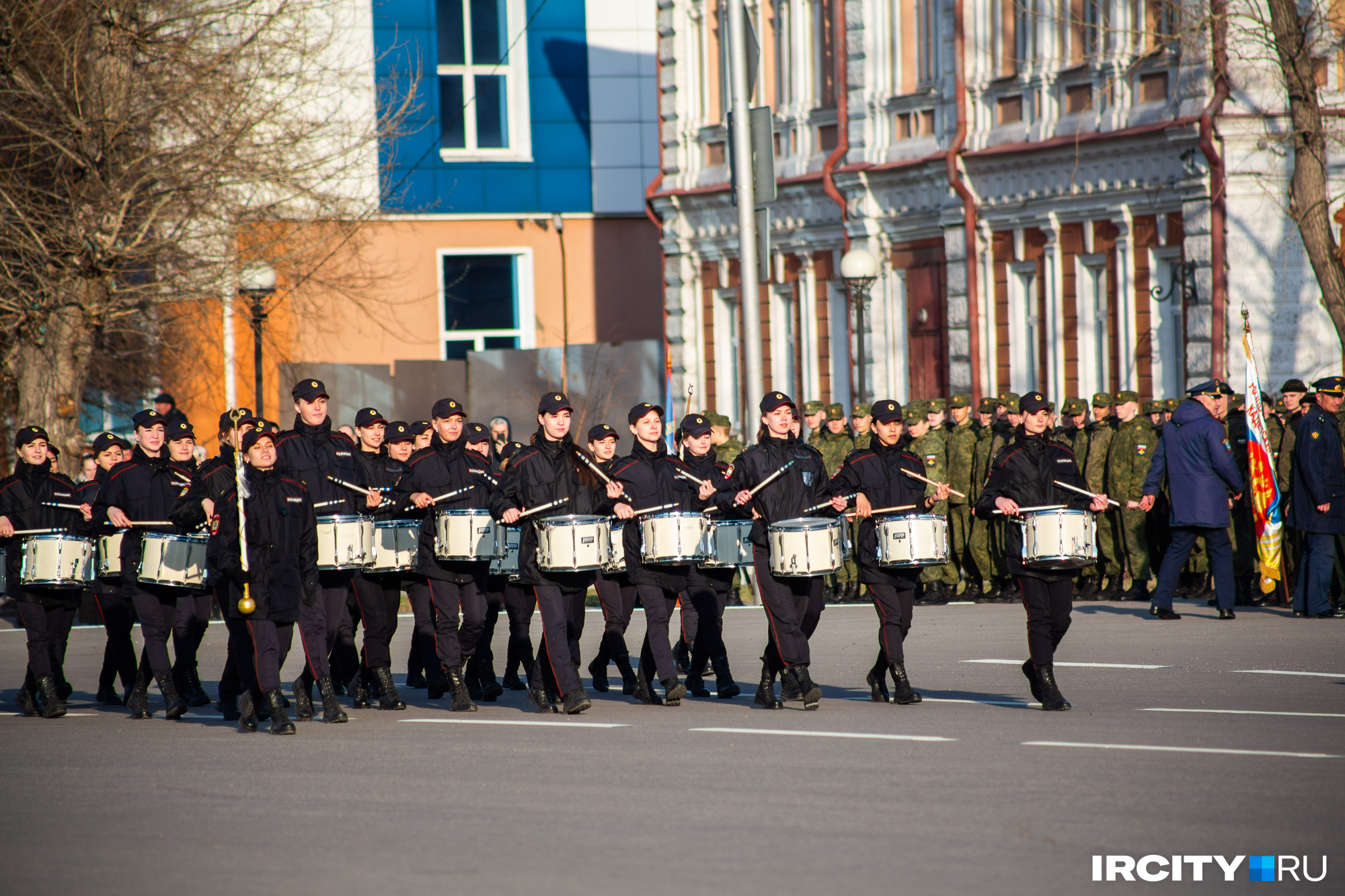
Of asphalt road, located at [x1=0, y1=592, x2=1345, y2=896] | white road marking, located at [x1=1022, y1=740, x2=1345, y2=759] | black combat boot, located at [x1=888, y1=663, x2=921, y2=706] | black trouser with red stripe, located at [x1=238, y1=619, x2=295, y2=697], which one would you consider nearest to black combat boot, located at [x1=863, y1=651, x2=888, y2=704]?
asphalt road, located at [x1=0, y1=592, x2=1345, y2=896]

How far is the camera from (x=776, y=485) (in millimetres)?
12766

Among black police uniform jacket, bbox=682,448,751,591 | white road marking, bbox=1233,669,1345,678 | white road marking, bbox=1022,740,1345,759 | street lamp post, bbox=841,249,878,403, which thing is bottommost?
white road marking, bbox=1022,740,1345,759

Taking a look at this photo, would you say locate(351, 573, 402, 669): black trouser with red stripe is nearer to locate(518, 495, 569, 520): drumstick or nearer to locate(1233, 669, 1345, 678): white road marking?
locate(518, 495, 569, 520): drumstick

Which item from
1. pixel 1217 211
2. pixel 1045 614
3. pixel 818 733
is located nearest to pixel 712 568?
pixel 818 733

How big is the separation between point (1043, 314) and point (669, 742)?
1602cm

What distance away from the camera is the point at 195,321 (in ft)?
97.0

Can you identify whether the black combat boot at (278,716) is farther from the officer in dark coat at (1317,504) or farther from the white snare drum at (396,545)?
the officer in dark coat at (1317,504)

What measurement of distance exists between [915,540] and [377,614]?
3832mm

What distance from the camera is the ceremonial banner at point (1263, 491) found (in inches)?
682

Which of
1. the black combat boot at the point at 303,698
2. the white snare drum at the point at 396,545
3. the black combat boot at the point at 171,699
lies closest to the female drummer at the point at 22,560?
the black combat boot at the point at 171,699

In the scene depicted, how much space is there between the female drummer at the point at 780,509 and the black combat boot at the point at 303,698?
293 cm

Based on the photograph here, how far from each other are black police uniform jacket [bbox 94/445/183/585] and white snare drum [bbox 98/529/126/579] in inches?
7.0

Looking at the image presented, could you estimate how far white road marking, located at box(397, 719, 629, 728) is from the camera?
12.0m

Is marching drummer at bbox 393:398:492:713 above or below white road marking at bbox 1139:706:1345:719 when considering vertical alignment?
above
